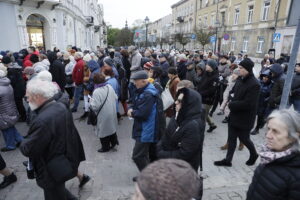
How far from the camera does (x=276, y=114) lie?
1.88m

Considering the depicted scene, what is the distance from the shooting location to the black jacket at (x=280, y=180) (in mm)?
1673

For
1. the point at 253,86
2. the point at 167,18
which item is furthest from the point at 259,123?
the point at 167,18

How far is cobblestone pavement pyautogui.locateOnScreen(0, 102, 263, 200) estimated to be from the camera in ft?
11.0

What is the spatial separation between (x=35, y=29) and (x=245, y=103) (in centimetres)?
1717

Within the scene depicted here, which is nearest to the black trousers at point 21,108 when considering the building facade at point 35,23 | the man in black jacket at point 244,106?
the man in black jacket at point 244,106

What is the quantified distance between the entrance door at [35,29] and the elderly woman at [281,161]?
17.8 meters

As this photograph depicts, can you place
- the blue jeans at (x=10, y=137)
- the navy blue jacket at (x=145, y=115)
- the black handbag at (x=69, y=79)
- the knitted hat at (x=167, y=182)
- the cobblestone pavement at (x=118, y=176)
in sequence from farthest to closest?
the black handbag at (x=69, y=79), the blue jeans at (x=10, y=137), the cobblestone pavement at (x=118, y=176), the navy blue jacket at (x=145, y=115), the knitted hat at (x=167, y=182)

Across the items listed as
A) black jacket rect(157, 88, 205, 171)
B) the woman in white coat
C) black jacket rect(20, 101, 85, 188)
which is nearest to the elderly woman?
black jacket rect(157, 88, 205, 171)

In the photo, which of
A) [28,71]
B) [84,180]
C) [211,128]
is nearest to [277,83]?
[211,128]

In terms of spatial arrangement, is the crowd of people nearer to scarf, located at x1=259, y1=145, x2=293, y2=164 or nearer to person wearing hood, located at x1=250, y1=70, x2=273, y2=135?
scarf, located at x1=259, y1=145, x2=293, y2=164

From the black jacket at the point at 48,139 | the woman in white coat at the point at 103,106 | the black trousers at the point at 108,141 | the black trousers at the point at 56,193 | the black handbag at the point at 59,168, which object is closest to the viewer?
the black jacket at the point at 48,139

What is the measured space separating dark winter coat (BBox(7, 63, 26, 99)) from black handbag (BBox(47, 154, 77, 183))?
13.1 feet

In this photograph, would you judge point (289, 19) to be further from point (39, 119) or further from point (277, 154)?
point (39, 119)

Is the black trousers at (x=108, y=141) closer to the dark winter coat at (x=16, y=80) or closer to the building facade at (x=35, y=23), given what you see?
the dark winter coat at (x=16, y=80)
